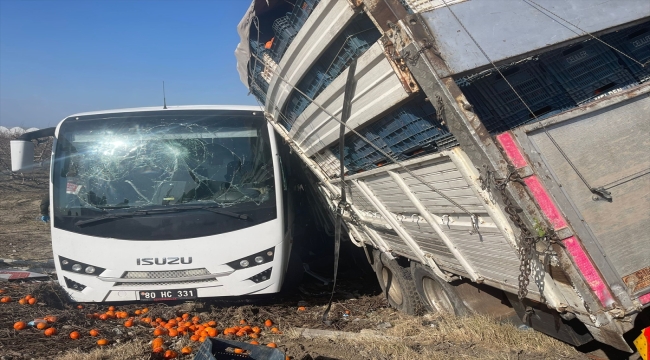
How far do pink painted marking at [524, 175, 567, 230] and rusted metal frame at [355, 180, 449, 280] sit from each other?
1.87m

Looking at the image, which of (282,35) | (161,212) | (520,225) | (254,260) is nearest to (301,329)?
(254,260)

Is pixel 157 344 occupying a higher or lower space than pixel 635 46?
lower

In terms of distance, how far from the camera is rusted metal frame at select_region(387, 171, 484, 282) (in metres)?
3.66

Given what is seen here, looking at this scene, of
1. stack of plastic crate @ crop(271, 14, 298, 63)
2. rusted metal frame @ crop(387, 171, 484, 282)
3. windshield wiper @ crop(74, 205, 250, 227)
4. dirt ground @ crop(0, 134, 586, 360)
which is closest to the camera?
rusted metal frame @ crop(387, 171, 484, 282)

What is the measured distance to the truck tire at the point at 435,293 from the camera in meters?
4.43

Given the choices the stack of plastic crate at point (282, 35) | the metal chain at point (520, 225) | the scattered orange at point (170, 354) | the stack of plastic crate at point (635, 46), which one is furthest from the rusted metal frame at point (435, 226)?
the scattered orange at point (170, 354)

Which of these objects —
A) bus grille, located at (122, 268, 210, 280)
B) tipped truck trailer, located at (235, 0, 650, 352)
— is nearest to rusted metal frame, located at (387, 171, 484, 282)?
tipped truck trailer, located at (235, 0, 650, 352)

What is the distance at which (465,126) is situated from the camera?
2.56m

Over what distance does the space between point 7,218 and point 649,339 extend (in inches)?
601

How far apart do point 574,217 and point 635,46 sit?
1276 millimetres

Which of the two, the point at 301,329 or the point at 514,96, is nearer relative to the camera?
the point at 514,96

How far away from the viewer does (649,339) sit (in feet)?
8.72

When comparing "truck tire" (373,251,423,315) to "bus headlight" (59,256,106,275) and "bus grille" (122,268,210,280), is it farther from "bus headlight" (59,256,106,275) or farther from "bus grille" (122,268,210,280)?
"bus headlight" (59,256,106,275)

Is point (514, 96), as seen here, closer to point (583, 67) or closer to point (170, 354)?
point (583, 67)
